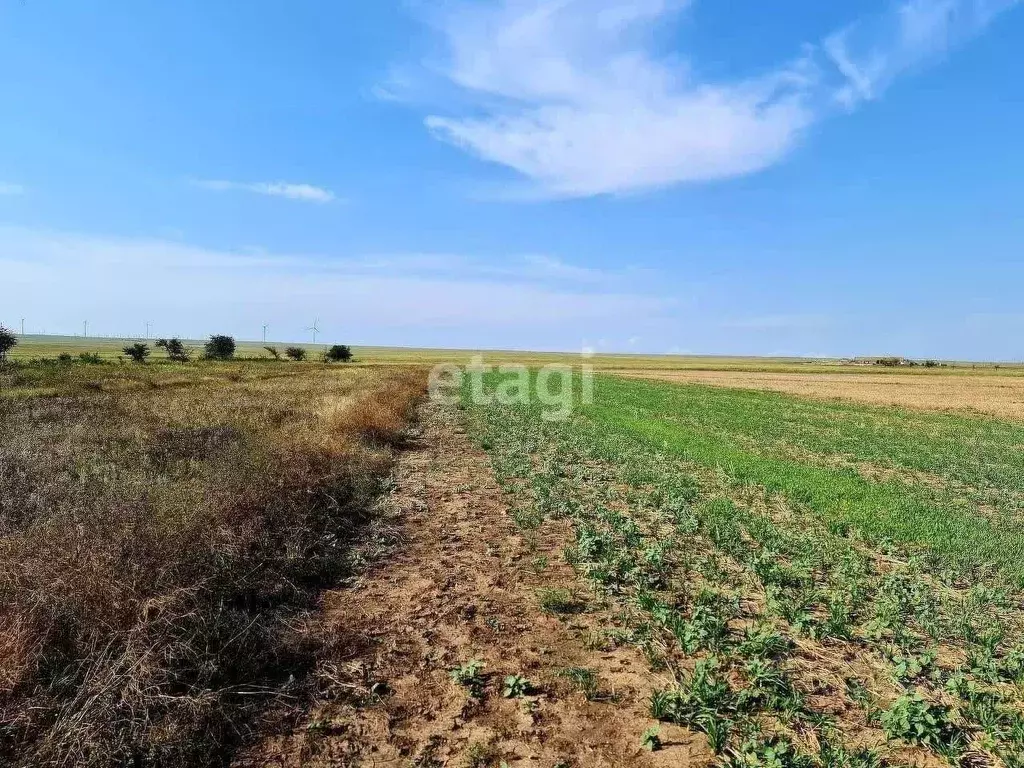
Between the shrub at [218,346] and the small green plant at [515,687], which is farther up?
the shrub at [218,346]

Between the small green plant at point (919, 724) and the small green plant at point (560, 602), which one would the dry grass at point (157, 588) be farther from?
the small green plant at point (919, 724)

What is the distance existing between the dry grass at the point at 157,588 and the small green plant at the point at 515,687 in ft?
5.60

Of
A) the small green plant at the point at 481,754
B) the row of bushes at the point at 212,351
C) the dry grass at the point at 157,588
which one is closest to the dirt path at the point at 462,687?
the small green plant at the point at 481,754

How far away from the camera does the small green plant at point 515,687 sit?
14.9 feet

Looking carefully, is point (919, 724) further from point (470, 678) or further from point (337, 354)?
point (337, 354)

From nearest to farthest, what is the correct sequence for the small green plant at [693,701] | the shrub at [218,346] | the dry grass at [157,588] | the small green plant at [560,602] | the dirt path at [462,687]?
the dry grass at [157,588]
the dirt path at [462,687]
the small green plant at [693,701]
the small green plant at [560,602]
the shrub at [218,346]

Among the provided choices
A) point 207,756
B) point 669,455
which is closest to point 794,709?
point 207,756

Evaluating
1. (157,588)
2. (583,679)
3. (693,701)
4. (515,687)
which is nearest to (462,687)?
(515,687)

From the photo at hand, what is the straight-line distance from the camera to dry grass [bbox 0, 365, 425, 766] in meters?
3.68

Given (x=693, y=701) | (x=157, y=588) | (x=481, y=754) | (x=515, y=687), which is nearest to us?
(x=481, y=754)

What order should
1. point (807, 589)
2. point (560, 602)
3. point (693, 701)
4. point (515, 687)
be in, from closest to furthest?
point (693, 701)
point (515, 687)
point (560, 602)
point (807, 589)

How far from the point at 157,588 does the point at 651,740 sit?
4322 millimetres

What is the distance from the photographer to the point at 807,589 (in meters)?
6.59

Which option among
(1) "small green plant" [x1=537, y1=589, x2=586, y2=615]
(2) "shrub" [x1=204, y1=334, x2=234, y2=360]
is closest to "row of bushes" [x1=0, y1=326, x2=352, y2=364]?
(2) "shrub" [x1=204, y1=334, x2=234, y2=360]
